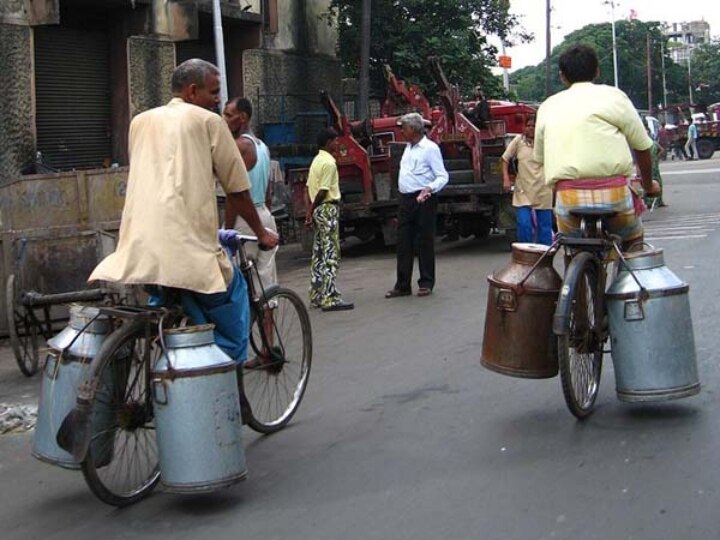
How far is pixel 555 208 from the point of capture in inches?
217

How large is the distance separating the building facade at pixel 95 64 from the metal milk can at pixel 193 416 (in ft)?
32.1

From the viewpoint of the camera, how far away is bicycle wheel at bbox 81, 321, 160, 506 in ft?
14.1

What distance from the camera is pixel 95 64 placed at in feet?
50.9

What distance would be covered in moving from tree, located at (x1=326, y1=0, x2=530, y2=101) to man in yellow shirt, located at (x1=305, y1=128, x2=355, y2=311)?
11986 mm

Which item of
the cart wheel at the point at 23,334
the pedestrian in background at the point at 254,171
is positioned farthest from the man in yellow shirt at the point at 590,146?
the cart wheel at the point at 23,334

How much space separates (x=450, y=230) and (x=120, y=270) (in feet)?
36.4

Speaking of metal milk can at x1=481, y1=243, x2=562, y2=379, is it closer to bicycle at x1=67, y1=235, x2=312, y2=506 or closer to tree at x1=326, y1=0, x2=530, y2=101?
bicycle at x1=67, y1=235, x2=312, y2=506

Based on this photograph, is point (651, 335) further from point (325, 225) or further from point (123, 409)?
point (325, 225)

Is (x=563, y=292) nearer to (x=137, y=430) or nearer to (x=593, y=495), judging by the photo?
(x=593, y=495)

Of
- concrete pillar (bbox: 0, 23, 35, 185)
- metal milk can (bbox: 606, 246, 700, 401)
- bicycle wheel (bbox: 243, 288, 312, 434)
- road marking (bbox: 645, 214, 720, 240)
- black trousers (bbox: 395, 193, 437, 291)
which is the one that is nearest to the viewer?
metal milk can (bbox: 606, 246, 700, 401)

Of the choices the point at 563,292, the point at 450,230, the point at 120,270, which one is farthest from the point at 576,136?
the point at 450,230

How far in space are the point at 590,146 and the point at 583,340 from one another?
976mm

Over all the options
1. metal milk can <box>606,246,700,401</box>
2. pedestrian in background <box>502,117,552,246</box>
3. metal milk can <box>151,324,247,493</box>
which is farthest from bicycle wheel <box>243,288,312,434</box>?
pedestrian in background <box>502,117,552,246</box>

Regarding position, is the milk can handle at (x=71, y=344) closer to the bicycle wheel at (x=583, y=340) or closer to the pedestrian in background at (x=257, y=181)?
the bicycle wheel at (x=583, y=340)
